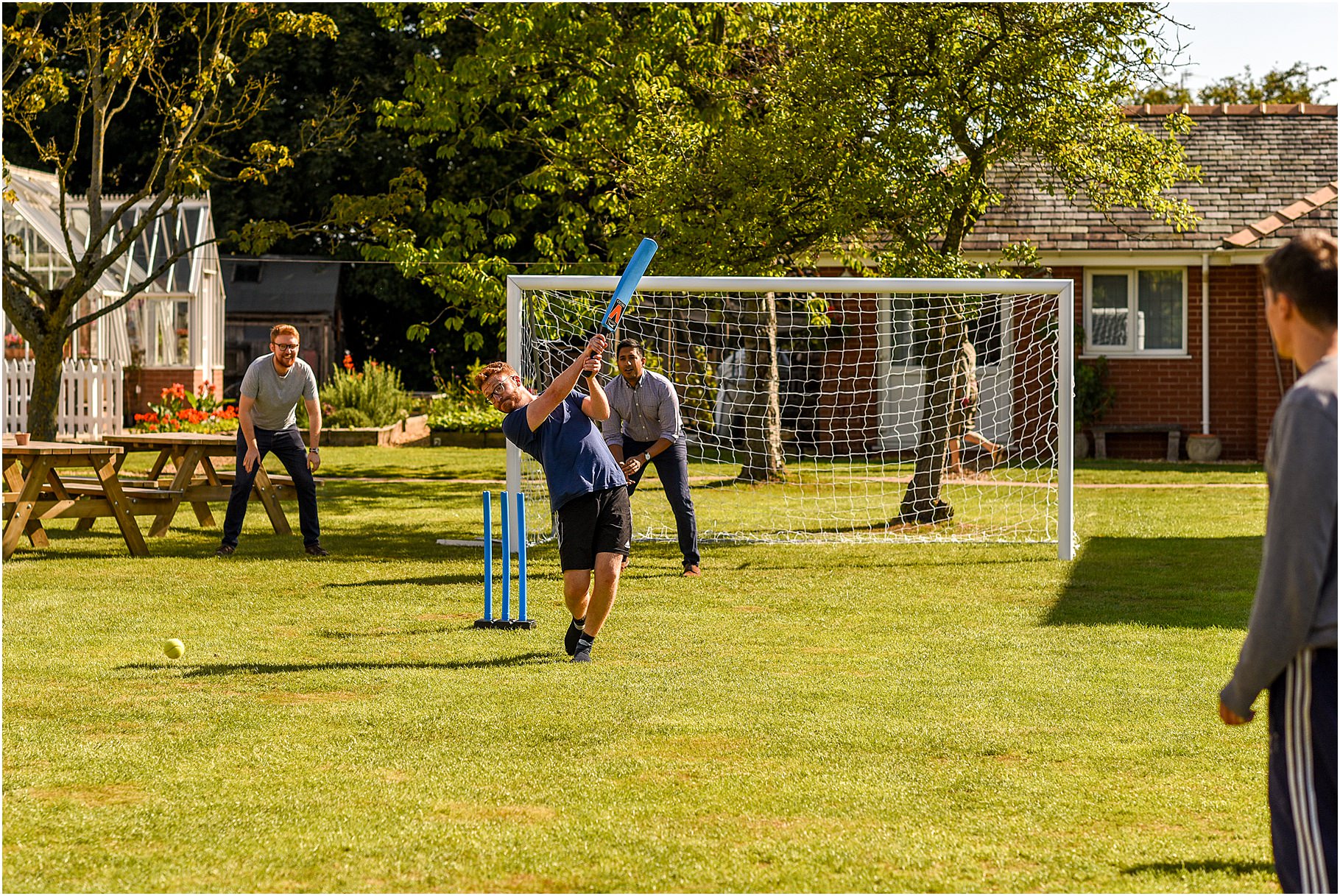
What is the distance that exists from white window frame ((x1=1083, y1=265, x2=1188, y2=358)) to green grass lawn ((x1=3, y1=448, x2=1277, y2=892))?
44.0ft

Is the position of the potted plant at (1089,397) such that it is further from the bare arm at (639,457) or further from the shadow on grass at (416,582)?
the shadow on grass at (416,582)

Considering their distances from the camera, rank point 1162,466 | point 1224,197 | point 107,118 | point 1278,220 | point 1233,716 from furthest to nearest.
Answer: point 1224,197 → point 1278,220 → point 1162,466 → point 107,118 → point 1233,716

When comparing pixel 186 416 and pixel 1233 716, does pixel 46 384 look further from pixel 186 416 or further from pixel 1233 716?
pixel 1233 716

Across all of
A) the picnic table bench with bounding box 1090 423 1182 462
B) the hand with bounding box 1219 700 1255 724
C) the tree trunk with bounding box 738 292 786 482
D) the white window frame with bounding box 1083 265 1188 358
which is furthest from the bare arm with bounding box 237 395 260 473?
the white window frame with bounding box 1083 265 1188 358

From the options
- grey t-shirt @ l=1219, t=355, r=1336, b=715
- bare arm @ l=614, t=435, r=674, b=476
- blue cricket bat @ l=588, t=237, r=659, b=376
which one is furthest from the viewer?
bare arm @ l=614, t=435, r=674, b=476

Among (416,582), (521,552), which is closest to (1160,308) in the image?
(416,582)

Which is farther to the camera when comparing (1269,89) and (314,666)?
(1269,89)

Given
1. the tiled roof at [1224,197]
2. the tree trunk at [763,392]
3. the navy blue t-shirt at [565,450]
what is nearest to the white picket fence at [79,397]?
the tree trunk at [763,392]

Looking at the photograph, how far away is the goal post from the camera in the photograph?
13.1m

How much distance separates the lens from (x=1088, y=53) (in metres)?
14.4

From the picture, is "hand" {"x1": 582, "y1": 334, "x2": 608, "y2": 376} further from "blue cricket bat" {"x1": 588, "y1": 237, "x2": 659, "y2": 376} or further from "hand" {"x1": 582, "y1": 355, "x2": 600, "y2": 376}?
"blue cricket bat" {"x1": 588, "y1": 237, "x2": 659, "y2": 376}

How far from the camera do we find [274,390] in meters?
12.5

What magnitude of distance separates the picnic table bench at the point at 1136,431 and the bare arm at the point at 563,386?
18181 millimetres

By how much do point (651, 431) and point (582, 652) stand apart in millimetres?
3810
